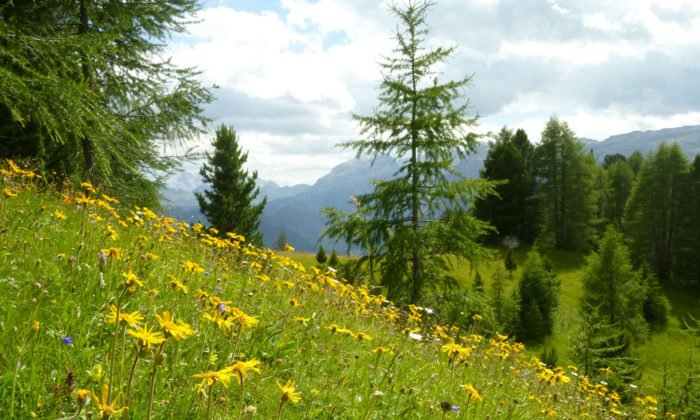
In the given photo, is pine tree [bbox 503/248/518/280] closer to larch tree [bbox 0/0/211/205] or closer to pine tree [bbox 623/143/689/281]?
pine tree [bbox 623/143/689/281]

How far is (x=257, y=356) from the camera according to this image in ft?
10.7

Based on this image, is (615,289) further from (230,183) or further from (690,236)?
(230,183)

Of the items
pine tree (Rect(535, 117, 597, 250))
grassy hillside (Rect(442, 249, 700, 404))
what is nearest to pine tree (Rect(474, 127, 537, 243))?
pine tree (Rect(535, 117, 597, 250))

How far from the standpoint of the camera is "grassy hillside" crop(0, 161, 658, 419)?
177 centimetres

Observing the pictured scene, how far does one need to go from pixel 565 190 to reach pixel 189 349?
4629cm

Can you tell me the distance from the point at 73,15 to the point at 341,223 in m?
8.61

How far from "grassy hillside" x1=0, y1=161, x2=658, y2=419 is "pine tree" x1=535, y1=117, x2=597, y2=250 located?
41.0 m

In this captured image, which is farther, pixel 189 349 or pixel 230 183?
pixel 230 183

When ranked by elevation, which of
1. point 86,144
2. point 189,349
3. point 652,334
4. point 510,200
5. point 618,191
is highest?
point 86,144

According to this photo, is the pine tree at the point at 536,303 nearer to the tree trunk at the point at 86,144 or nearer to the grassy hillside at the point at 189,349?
the grassy hillside at the point at 189,349

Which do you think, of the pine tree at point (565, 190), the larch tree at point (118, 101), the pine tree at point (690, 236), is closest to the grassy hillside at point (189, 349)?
the larch tree at point (118, 101)

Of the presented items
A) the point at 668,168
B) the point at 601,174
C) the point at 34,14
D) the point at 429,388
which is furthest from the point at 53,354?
the point at 601,174

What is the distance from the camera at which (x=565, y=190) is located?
4272cm

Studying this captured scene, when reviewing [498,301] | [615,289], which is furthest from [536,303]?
[615,289]
